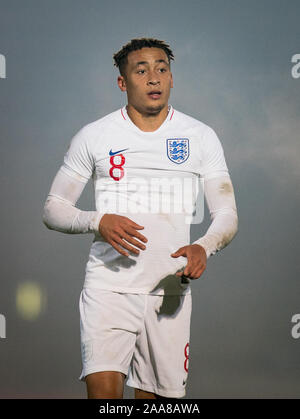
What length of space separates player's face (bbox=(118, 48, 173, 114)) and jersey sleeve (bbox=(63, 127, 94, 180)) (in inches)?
12.9

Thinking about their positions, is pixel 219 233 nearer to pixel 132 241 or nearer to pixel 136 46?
pixel 132 241

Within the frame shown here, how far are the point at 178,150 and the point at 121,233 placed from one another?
599mm

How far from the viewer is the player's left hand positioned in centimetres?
234

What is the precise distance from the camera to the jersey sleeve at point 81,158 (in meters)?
2.80

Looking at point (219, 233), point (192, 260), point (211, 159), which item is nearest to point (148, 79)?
point (211, 159)

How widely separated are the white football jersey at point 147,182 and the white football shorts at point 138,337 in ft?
0.23

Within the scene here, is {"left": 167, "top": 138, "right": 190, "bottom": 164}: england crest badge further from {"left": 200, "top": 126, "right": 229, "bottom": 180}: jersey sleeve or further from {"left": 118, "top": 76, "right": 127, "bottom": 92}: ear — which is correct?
{"left": 118, "top": 76, "right": 127, "bottom": 92}: ear

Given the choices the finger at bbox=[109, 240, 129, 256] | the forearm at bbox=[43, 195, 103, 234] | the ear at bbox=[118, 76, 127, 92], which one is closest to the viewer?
the finger at bbox=[109, 240, 129, 256]

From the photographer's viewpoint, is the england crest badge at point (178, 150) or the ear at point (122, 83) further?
the ear at point (122, 83)

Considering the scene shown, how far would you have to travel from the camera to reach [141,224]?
8.86ft

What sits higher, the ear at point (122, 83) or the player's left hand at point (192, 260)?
the ear at point (122, 83)

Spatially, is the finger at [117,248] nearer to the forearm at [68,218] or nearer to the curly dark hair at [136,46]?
the forearm at [68,218]
